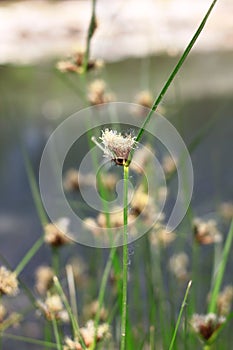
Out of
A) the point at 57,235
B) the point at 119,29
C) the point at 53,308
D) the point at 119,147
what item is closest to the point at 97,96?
the point at 57,235

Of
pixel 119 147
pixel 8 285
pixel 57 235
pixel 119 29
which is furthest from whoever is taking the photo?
pixel 119 29

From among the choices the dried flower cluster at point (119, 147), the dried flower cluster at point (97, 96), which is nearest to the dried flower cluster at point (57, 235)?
the dried flower cluster at point (97, 96)

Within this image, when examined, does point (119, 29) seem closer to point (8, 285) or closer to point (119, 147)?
point (8, 285)

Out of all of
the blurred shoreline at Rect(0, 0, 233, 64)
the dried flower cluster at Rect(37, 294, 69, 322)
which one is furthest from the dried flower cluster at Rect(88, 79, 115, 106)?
the blurred shoreline at Rect(0, 0, 233, 64)

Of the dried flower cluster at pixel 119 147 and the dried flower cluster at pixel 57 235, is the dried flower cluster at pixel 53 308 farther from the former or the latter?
the dried flower cluster at pixel 119 147

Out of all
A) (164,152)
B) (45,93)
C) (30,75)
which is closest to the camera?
(164,152)

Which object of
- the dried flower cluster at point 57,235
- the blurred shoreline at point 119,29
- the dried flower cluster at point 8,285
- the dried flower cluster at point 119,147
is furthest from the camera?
the blurred shoreline at point 119,29

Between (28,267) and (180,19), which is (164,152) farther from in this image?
(180,19)

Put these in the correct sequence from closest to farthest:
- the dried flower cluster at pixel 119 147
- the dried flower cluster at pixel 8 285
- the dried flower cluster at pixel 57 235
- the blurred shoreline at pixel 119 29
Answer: the dried flower cluster at pixel 119 147, the dried flower cluster at pixel 8 285, the dried flower cluster at pixel 57 235, the blurred shoreline at pixel 119 29

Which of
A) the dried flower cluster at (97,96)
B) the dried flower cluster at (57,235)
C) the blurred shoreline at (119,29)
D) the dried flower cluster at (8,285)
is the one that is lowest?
the dried flower cluster at (8,285)

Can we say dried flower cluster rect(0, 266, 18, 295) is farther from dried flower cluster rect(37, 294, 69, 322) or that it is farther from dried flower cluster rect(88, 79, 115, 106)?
dried flower cluster rect(88, 79, 115, 106)

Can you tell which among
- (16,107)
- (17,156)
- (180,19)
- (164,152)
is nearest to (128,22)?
(180,19)
